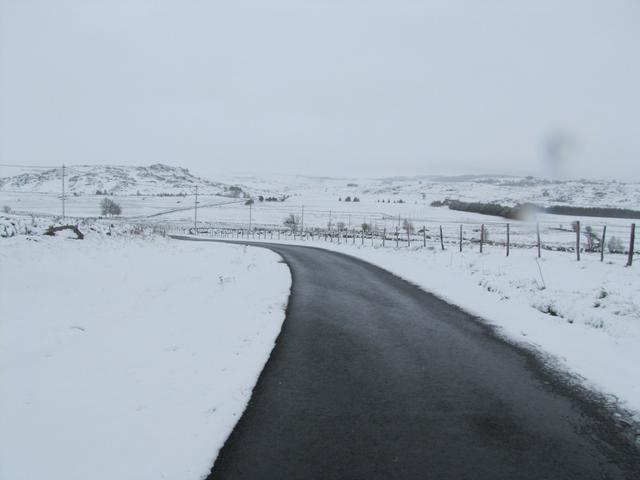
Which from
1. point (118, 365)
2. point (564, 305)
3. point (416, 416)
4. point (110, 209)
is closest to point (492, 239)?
point (564, 305)

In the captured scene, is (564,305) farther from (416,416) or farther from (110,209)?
(110,209)

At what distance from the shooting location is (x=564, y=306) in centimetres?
1051

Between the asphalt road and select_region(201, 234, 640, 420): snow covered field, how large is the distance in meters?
0.66

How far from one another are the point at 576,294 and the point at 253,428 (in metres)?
11.1

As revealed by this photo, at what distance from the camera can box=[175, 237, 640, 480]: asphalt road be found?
13.1ft

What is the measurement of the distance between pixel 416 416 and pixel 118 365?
433cm

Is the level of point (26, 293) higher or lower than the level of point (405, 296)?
higher

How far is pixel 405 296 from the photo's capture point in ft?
42.7

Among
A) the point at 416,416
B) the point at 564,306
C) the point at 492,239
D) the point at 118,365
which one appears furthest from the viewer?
the point at 492,239

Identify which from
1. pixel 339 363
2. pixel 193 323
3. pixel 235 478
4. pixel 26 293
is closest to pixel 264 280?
pixel 193 323

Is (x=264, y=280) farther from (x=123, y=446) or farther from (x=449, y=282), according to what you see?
(x=123, y=446)

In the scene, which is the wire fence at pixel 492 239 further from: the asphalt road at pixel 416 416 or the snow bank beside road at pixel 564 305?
the asphalt road at pixel 416 416

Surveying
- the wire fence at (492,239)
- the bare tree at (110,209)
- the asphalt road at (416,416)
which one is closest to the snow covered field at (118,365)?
the asphalt road at (416,416)

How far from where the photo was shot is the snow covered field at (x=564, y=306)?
Answer: 22.3ft
